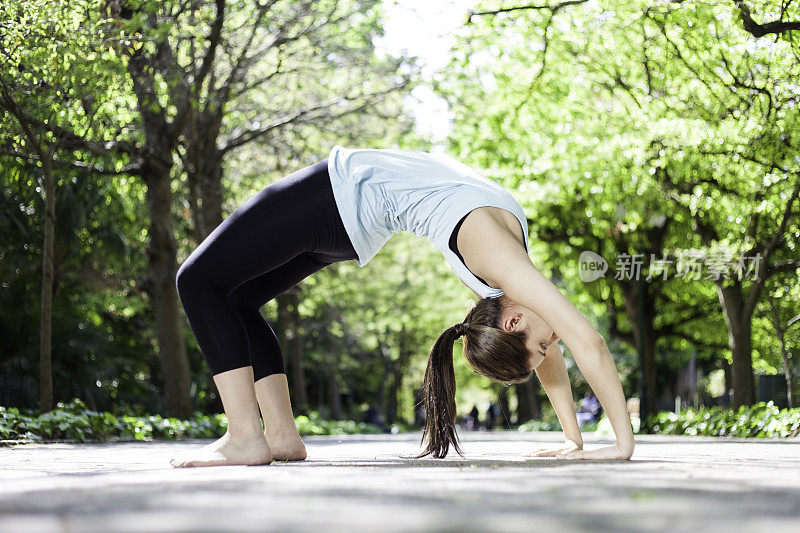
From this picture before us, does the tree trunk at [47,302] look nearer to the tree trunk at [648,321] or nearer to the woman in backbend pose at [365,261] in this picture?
the woman in backbend pose at [365,261]

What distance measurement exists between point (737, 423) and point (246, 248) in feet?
32.3

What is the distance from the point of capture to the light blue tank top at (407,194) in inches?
145

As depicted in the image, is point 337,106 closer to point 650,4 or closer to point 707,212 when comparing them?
point 707,212

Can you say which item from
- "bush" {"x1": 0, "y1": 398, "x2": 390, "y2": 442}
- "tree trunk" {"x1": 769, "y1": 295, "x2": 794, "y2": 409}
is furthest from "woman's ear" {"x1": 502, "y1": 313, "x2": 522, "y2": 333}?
"tree trunk" {"x1": 769, "y1": 295, "x2": 794, "y2": 409}

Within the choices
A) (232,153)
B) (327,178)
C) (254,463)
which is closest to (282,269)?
(327,178)

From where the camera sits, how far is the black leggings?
3.64 m

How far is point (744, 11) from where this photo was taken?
823 centimetres

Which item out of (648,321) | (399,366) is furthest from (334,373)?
(648,321)

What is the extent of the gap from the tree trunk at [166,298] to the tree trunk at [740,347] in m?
8.59

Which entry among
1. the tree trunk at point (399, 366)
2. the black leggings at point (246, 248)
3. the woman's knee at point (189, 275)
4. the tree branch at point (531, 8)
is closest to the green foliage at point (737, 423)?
the tree branch at point (531, 8)

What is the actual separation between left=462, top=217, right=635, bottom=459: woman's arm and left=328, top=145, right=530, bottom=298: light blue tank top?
20 centimetres

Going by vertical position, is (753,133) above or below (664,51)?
below

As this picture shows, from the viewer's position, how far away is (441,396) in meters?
4.14

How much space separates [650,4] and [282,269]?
22.2 feet
